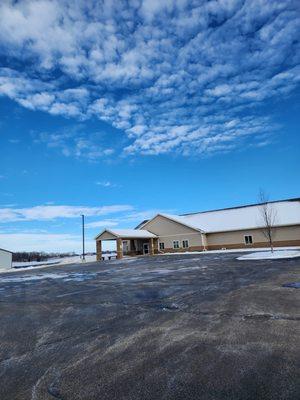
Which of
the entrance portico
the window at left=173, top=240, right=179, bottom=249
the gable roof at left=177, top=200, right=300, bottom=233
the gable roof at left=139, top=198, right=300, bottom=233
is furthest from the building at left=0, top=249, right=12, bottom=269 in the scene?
Result: the gable roof at left=177, top=200, right=300, bottom=233

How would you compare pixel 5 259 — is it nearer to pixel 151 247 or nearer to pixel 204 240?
pixel 151 247

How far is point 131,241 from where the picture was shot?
48.3m

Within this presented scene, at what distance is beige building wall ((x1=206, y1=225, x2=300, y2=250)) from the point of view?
36594mm

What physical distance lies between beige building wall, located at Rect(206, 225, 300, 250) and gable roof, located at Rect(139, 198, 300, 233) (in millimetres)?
743

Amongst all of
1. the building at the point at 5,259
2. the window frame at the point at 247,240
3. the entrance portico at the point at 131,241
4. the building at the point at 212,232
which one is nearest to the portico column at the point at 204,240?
the building at the point at 212,232

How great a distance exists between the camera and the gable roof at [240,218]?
38.2m

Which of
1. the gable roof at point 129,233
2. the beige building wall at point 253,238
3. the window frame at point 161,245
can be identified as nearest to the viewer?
the beige building wall at point 253,238

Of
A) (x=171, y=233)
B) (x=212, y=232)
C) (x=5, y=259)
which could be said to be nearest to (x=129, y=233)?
(x=171, y=233)

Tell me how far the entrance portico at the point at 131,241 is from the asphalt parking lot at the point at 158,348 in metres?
31.8

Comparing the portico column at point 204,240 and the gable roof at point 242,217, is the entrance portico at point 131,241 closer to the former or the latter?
the gable roof at point 242,217

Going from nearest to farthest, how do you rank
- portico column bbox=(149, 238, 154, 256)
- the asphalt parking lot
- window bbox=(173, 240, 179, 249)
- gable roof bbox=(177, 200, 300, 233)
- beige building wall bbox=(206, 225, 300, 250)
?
the asphalt parking lot < beige building wall bbox=(206, 225, 300, 250) < gable roof bbox=(177, 200, 300, 233) < window bbox=(173, 240, 179, 249) < portico column bbox=(149, 238, 154, 256)

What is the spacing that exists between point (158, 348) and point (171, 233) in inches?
1565

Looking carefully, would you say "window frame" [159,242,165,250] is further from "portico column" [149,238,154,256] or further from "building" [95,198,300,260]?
"portico column" [149,238,154,256]

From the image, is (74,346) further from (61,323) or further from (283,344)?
(283,344)
